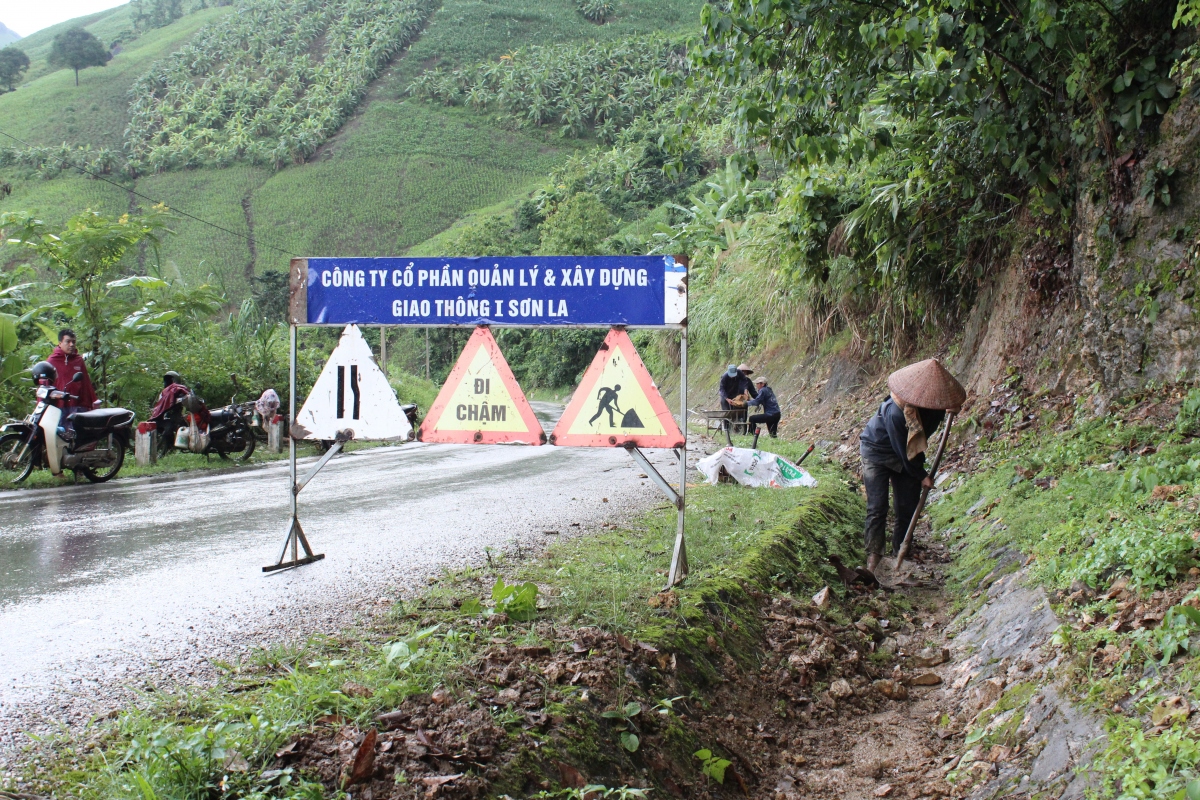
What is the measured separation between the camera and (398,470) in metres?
12.5

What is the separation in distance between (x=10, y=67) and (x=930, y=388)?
451 feet

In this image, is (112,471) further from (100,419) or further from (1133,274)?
(1133,274)

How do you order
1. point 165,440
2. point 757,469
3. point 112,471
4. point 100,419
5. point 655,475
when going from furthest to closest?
point 165,440
point 112,471
point 100,419
point 757,469
point 655,475

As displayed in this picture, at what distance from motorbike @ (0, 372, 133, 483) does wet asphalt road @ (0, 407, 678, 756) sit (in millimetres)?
492

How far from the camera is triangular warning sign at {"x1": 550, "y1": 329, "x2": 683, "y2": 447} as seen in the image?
5.28 m

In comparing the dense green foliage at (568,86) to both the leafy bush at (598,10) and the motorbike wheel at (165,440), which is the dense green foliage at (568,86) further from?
the motorbike wheel at (165,440)

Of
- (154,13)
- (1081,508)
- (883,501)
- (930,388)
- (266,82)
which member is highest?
(154,13)

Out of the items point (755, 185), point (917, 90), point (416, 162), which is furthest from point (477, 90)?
point (917, 90)

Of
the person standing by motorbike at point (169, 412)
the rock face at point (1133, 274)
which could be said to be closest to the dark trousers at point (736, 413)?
the rock face at point (1133, 274)

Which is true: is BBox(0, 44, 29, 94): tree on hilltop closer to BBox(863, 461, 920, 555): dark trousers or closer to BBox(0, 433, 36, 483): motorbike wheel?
BBox(0, 433, 36, 483): motorbike wheel

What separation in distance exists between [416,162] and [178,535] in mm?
100407

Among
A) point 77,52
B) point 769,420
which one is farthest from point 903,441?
point 77,52

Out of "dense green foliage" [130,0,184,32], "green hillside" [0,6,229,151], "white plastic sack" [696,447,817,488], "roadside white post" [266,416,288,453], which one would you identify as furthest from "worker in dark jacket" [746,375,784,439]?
"dense green foliage" [130,0,184,32]

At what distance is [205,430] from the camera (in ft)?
45.9
